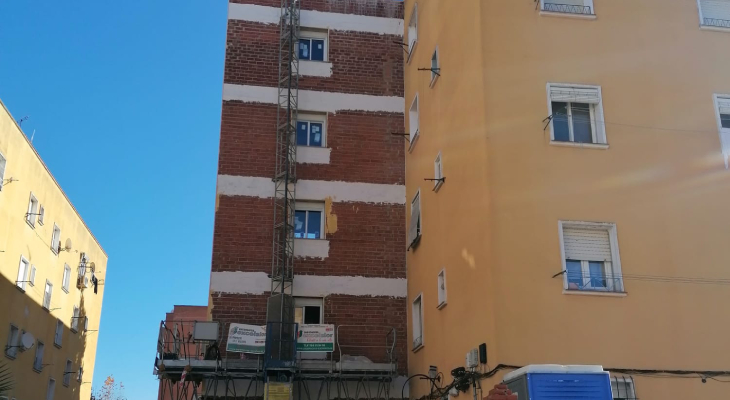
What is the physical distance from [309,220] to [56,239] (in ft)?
55.8

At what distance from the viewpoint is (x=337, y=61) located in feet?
77.4

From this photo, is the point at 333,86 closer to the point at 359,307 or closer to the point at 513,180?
the point at 359,307

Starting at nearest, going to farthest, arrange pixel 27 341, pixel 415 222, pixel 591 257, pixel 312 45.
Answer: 1. pixel 591 257
2. pixel 415 222
3. pixel 312 45
4. pixel 27 341

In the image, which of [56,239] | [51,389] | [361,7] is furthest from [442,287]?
[51,389]

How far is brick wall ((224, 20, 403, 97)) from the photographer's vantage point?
22984 millimetres

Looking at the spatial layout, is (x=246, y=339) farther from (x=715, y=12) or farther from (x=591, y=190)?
(x=715, y=12)

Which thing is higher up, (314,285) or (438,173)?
(438,173)

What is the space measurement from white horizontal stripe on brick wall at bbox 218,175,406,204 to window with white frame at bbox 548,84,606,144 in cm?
756

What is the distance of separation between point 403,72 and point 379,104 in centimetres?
139

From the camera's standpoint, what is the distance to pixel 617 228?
14406mm

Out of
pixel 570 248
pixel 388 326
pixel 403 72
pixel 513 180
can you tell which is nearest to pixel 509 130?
pixel 513 180

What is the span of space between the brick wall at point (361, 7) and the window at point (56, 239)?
16.8m

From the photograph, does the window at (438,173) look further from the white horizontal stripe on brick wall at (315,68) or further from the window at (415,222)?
the white horizontal stripe on brick wall at (315,68)

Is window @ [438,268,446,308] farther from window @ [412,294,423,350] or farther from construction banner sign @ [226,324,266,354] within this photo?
construction banner sign @ [226,324,266,354]
